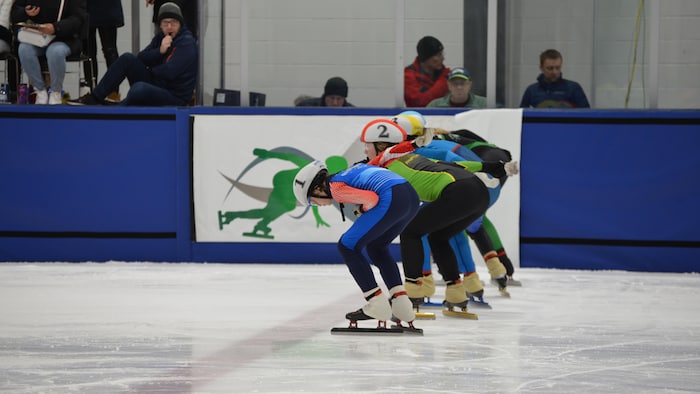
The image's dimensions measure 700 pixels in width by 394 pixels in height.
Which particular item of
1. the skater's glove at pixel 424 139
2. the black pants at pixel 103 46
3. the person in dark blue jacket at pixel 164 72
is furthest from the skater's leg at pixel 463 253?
the black pants at pixel 103 46

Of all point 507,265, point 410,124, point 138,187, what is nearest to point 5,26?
point 138,187

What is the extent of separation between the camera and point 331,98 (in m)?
9.48

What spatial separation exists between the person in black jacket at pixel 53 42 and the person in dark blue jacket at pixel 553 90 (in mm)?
4309

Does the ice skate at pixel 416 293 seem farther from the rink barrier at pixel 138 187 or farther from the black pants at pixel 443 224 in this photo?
the rink barrier at pixel 138 187

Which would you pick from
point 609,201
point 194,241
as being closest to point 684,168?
point 609,201

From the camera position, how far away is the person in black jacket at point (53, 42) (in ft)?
31.4

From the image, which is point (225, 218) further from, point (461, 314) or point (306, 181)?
point (306, 181)

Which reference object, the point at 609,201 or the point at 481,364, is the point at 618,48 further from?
the point at 481,364

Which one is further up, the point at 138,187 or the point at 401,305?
the point at 138,187

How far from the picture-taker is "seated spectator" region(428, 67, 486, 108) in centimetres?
933

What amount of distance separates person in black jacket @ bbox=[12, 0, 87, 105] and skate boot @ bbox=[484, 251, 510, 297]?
451 cm

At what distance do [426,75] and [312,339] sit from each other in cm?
442

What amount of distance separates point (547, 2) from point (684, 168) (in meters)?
1.91

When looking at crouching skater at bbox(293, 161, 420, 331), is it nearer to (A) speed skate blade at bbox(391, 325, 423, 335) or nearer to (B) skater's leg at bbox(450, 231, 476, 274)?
(A) speed skate blade at bbox(391, 325, 423, 335)
